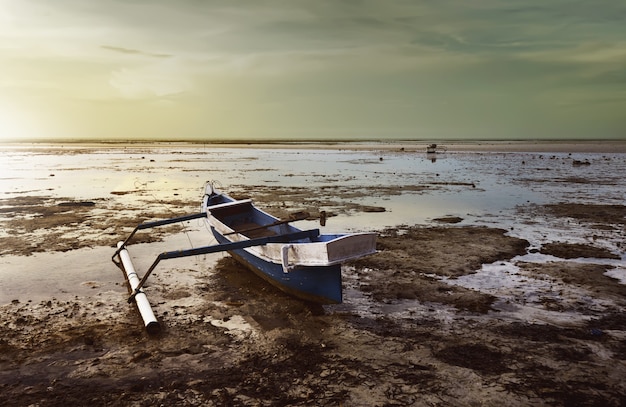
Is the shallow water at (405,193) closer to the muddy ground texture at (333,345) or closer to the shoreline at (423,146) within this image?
the muddy ground texture at (333,345)

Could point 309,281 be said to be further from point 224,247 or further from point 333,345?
point 224,247

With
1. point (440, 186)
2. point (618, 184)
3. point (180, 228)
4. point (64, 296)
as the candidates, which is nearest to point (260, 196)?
point (180, 228)

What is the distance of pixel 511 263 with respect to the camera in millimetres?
10750

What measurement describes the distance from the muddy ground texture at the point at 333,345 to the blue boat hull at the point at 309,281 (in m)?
0.26

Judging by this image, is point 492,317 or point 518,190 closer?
point 492,317

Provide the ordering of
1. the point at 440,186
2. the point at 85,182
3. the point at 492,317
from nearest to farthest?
the point at 492,317
the point at 440,186
the point at 85,182

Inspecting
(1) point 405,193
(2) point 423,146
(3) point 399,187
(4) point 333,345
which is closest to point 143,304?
(4) point 333,345

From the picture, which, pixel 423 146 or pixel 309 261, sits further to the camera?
pixel 423 146

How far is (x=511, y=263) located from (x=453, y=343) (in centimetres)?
506

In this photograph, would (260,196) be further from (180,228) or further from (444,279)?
(444,279)

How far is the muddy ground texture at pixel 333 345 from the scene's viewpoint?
5.36 meters

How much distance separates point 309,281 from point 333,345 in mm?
1557

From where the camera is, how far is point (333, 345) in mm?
6668

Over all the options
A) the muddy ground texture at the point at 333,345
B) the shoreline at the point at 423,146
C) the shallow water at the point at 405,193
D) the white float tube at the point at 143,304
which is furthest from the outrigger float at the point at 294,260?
the shoreline at the point at 423,146
